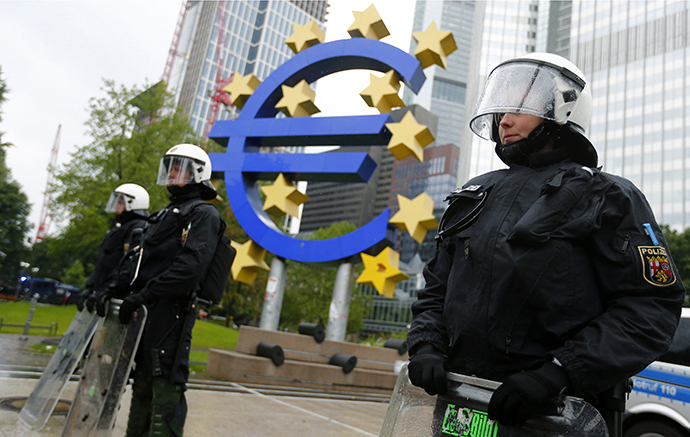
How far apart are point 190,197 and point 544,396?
316 cm

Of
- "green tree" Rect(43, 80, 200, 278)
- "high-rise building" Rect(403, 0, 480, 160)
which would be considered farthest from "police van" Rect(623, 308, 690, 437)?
"high-rise building" Rect(403, 0, 480, 160)

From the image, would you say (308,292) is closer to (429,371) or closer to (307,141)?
(307,141)

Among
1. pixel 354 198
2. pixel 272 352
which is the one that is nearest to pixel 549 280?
pixel 272 352

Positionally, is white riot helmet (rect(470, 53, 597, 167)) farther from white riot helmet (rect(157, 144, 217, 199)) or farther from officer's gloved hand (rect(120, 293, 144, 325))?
white riot helmet (rect(157, 144, 217, 199))

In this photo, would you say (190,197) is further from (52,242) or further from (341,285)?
(52,242)

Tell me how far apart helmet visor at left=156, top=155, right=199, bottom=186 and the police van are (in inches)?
175

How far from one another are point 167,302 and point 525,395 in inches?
107

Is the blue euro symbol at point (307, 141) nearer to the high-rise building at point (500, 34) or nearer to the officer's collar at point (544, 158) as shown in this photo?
the officer's collar at point (544, 158)

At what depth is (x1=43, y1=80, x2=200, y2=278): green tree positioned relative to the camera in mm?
16844

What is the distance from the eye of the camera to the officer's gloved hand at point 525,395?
128 centimetres

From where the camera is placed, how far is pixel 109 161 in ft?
58.7

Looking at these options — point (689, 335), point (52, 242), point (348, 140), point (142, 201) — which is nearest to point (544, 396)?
point (689, 335)

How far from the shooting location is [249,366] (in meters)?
9.30

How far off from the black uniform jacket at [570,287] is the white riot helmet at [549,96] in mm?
210
